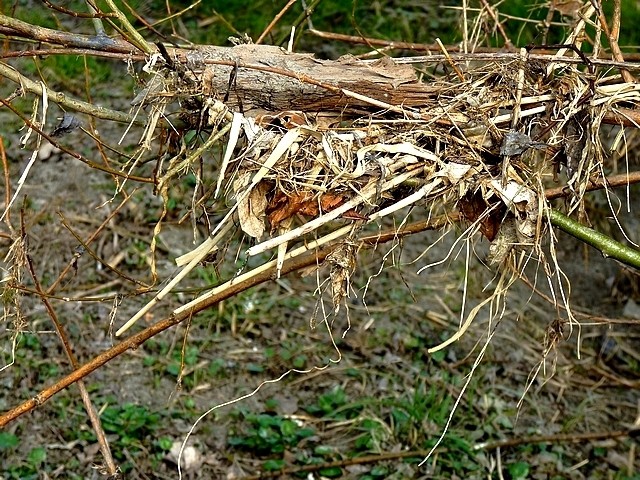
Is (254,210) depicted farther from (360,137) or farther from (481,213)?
(481,213)

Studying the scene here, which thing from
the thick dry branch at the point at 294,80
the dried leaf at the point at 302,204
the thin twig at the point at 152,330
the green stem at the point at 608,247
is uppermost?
the thick dry branch at the point at 294,80

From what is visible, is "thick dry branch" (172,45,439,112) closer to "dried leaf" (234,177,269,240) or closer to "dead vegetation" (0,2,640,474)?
"dead vegetation" (0,2,640,474)

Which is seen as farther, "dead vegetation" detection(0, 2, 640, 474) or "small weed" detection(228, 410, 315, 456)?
"small weed" detection(228, 410, 315, 456)

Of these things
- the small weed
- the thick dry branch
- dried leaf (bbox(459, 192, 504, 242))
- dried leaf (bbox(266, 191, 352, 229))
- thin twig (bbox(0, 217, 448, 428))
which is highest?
the thick dry branch

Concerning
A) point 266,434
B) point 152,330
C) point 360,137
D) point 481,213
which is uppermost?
point 360,137

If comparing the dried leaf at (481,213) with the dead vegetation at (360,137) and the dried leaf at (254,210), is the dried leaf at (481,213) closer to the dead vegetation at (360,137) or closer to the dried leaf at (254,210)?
the dead vegetation at (360,137)

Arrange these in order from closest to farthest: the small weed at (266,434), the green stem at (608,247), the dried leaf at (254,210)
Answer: the dried leaf at (254,210) → the green stem at (608,247) → the small weed at (266,434)

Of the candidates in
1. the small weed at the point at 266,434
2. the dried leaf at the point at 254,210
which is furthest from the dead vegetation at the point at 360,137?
the small weed at the point at 266,434

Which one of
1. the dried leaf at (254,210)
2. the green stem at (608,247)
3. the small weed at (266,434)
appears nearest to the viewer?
the dried leaf at (254,210)

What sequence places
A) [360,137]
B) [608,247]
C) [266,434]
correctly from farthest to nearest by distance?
[266,434] → [608,247] → [360,137]

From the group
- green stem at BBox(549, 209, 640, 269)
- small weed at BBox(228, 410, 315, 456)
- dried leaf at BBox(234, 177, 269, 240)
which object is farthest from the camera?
small weed at BBox(228, 410, 315, 456)

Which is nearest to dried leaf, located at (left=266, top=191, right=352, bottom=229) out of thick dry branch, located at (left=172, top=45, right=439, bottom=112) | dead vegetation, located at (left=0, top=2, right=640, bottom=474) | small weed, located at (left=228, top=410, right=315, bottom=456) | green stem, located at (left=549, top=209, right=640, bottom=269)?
dead vegetation, located at (left=0, top=2, right=640, bottom=474)

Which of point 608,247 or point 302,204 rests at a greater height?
point 302,204

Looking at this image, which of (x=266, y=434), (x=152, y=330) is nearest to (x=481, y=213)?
(x=152, y=330)
